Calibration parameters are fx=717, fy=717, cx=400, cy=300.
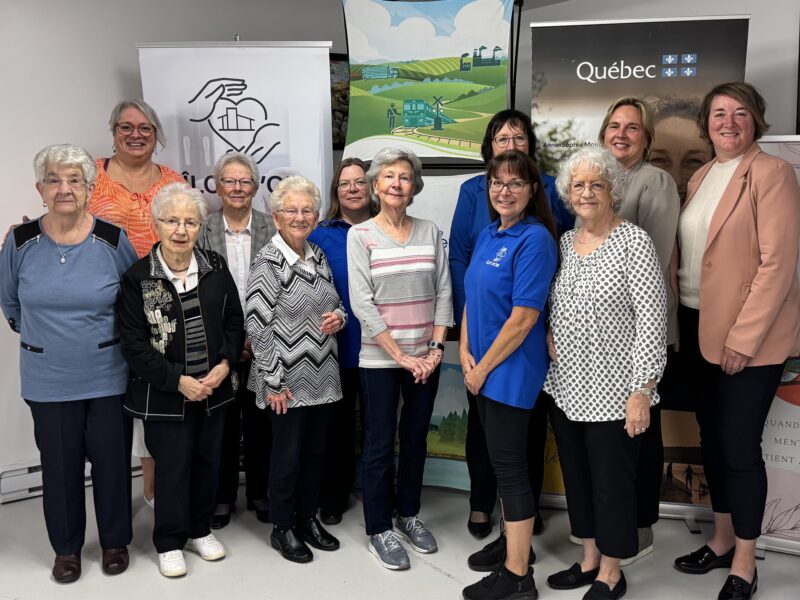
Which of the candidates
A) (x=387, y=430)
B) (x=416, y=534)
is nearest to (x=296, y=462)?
(x=387, y=430)

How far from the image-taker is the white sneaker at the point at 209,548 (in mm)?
3020

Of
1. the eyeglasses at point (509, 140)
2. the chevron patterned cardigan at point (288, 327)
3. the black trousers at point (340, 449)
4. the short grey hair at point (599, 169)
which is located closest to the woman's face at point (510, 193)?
the short grey hair at point (599, 169)

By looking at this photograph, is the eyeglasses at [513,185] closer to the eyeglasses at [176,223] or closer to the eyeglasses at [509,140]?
the eyeglasses at [509,140]

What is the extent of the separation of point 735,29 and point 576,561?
2.50 meters

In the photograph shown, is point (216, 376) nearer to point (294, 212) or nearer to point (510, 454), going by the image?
point (294, 212)

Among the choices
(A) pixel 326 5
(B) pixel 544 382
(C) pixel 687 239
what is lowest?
(B) pixel 544 382

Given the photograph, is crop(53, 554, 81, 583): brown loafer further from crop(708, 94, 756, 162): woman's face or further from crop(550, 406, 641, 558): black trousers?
crop(708, 94, 756, 162): woman's face

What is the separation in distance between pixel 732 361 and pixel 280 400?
1687mm

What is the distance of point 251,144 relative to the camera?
381 centimetres

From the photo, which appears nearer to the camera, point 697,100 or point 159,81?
point 697,100

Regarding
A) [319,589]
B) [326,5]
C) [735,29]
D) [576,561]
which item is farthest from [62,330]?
[735,29]

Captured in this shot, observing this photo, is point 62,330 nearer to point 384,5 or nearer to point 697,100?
point 384,5

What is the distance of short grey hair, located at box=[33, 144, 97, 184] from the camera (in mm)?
2643

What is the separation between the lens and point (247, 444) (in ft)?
10.9
